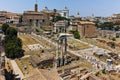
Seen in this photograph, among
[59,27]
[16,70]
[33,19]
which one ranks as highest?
[33,19]

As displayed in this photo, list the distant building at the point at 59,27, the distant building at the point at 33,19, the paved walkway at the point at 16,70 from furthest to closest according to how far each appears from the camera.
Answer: the distant building at the point at 33,19 < the distant building at the point at 59,27 < the paved walkway at the point at 16,70

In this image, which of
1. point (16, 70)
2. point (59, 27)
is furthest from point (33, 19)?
point (16, 70)

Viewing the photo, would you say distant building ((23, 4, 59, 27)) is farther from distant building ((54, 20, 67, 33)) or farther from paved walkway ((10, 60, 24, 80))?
paved walkway ((10, 60, 24, 80))

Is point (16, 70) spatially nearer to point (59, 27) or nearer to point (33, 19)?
point (59, 27)

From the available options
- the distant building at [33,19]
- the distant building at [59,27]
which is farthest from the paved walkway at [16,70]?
the distant building at [33,19]

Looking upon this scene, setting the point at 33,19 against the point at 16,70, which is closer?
the point at 16,70

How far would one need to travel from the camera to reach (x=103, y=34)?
3061 inches

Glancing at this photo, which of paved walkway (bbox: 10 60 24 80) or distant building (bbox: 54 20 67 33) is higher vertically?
distant building (bbox: 54 20 67 33)

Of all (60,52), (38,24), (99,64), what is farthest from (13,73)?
(38,24)

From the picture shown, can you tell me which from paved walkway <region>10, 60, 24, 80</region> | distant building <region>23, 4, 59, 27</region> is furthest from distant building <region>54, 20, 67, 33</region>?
paved walkway <region>10, 60, 24, 80</region>

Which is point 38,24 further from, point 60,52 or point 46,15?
point 60,52

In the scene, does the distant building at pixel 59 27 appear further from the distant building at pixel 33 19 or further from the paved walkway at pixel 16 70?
the paved walkway at pixel 16 70

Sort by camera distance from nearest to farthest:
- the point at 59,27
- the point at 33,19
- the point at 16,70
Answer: the point at 16,70, the point at 59,27, the point at 33,19

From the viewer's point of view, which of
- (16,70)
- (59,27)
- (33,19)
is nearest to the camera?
(16,70)
